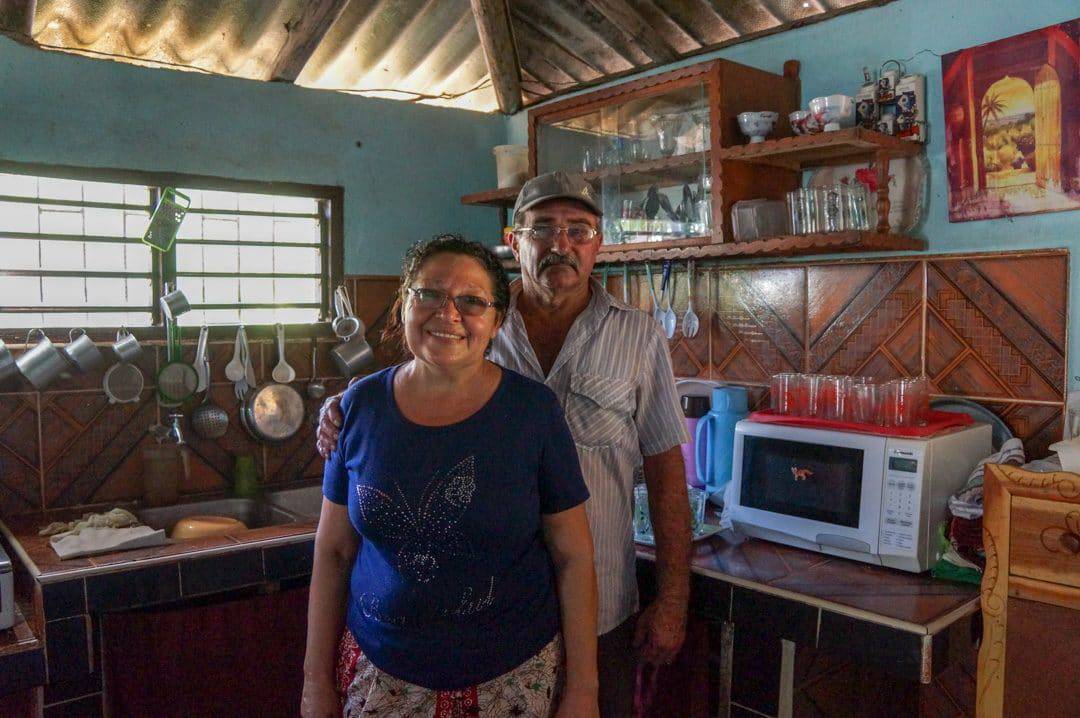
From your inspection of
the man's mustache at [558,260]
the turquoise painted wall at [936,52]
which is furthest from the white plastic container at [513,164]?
the man's mustache at [558,260]

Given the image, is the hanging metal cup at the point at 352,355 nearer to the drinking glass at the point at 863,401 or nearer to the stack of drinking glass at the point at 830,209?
the stack of drinking glass at the point at 830,209

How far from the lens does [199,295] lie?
3.10 meters

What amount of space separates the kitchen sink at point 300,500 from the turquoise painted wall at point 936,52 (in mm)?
2176

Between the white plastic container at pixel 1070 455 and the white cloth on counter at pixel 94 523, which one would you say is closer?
the white plastic container at pixel 1070 455

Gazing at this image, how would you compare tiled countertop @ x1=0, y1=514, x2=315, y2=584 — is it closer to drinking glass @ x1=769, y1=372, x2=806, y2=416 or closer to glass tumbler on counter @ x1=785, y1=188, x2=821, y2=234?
drinking glass @ x1=769, y1=372, x2=806, y2=416

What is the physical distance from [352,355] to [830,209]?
1848mm

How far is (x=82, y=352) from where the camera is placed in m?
2.71

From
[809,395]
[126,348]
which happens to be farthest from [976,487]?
[126,348]

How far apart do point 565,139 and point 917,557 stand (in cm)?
180

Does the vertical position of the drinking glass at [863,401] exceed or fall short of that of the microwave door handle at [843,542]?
it exceeds it

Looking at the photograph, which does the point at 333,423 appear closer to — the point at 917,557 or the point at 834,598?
the point at 834,598

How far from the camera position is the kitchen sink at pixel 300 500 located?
10.2ft

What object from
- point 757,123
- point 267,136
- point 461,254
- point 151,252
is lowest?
point 461,254

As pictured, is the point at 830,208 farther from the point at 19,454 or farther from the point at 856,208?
the point at 19,454
